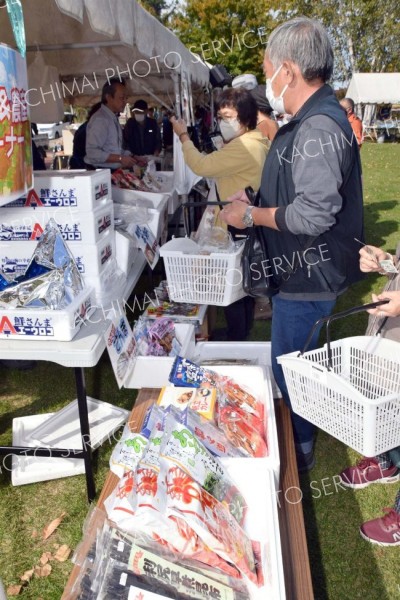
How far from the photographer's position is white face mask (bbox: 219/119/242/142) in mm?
3016

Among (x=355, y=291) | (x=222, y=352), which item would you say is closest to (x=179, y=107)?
(x=355, y=291)

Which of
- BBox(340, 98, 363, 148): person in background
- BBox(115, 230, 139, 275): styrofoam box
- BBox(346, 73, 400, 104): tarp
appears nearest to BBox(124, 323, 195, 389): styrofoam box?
BBox(115, 230, 139, 275): styrofoam box

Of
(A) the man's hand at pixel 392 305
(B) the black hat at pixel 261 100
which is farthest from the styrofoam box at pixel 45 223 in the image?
(B) the black hat at pixel 261 100

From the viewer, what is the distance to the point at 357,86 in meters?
27.0

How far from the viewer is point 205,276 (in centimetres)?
270

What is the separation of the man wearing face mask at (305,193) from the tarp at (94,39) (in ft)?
3.08

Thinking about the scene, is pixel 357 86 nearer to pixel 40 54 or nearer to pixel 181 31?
pixel 181 31

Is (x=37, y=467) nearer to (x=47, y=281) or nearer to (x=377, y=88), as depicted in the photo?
(x=47, y=281)

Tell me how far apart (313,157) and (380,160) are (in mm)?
17148

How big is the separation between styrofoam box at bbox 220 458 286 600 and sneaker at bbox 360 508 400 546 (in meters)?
1.05

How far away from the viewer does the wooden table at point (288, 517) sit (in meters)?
1.36

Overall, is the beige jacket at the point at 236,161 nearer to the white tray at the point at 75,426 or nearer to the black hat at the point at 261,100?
the black hat at the point at 261,100

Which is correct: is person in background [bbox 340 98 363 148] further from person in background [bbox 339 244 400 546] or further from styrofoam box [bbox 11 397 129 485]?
styrofoam box [bbox 11 397 129 485]

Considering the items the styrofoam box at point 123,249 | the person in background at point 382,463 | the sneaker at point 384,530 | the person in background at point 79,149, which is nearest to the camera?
the person in background at point 382,463
